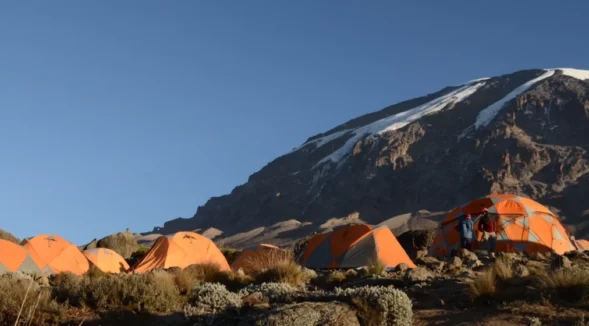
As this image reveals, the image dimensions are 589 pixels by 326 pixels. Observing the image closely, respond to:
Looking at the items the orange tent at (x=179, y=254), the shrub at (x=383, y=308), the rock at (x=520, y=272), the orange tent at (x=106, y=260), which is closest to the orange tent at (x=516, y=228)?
the orange tent at (x=179, y=254)

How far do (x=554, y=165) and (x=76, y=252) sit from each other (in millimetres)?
110245

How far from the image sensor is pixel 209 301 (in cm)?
1141

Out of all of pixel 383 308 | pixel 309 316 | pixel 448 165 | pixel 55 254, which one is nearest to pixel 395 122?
pixel 448 165

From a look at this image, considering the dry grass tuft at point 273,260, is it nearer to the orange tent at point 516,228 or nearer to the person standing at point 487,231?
the person standing at point 487,231

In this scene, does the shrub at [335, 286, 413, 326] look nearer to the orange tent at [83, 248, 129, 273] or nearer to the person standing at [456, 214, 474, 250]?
the person standing at [456, 214, 474, 250]

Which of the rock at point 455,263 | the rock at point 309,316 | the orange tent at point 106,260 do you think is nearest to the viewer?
the rock at point 309,316

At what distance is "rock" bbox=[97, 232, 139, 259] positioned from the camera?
131 feet

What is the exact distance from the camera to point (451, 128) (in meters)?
150

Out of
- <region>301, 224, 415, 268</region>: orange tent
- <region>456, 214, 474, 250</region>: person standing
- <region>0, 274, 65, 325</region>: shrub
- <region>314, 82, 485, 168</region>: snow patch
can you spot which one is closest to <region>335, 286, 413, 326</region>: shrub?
<region>0, 274, 65, 325</region>: shrub

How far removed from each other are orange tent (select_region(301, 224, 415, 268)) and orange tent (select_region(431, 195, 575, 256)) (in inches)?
142

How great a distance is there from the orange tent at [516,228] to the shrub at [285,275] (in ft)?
37.9

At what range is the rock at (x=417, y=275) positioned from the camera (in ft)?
42.8

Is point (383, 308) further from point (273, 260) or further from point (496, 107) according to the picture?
point (496, 107)

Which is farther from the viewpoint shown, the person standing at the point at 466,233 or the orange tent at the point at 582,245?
the orange tent at the point at 582,245
